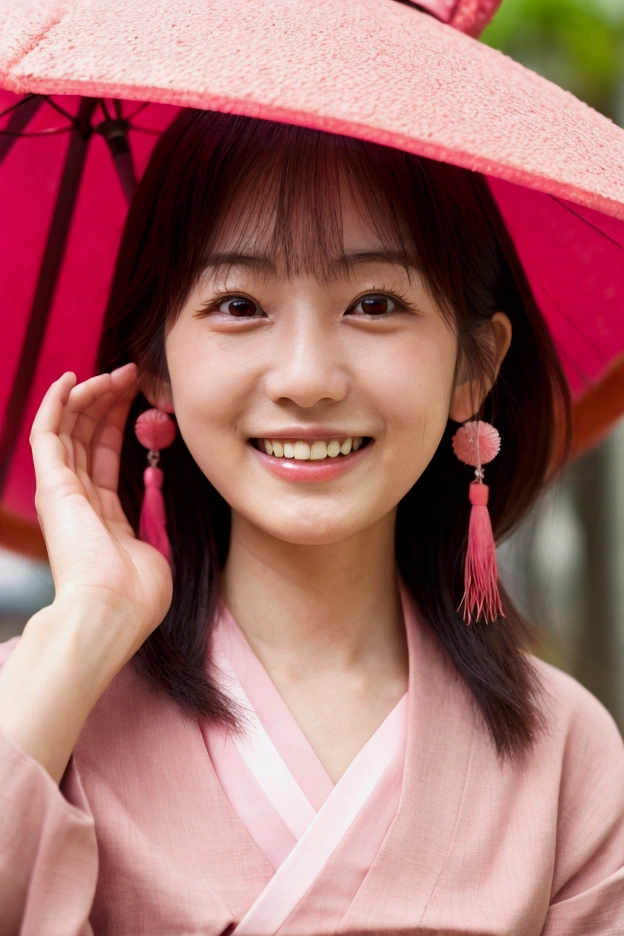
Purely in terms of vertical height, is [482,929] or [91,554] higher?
[91,554]

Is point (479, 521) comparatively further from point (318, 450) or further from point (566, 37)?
point (566, 37)

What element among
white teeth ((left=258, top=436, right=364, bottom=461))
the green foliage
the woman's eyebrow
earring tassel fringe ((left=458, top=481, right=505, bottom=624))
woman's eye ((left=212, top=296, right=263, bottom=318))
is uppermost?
the green foliage

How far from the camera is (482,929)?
1.65 meters

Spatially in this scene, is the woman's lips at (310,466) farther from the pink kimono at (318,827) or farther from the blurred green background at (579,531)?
the blurred green background at (579,531)

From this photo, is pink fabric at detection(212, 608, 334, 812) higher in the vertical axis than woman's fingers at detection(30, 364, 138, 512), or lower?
lower

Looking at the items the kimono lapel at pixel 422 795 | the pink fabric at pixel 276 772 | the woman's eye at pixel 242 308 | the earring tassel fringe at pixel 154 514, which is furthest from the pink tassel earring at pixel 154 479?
the kimono lapel at pixel 422 795

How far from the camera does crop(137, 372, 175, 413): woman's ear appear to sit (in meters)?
1.92

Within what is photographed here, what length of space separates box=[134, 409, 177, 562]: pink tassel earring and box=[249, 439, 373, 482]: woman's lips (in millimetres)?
338

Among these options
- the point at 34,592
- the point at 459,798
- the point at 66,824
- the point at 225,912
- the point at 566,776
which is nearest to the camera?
the point at 66,824

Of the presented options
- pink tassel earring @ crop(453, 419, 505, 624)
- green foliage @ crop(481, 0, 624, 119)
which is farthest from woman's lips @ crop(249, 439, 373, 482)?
green foliage @ crop(481, 0, 624, 119)

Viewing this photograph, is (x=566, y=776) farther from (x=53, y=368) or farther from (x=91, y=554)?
(x=53, y=368)

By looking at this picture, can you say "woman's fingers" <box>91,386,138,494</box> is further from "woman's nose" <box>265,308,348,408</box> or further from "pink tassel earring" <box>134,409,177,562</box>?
"woman's nose" <box>265,308,348,408</box>

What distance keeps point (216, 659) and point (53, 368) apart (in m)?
0.66

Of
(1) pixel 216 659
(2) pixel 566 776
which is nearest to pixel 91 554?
(1) pixel 216 659
